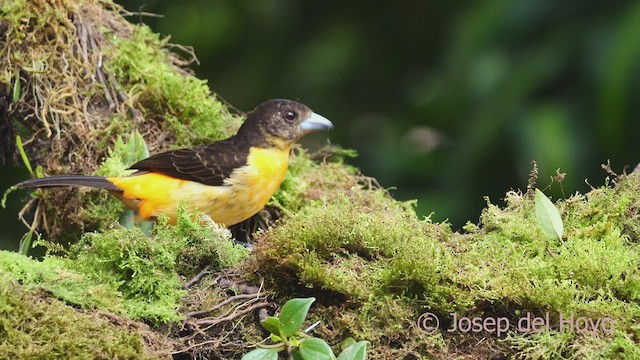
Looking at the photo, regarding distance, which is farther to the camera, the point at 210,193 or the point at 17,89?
the point at 17,89

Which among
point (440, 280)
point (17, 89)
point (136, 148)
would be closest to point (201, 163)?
point (136, 148)

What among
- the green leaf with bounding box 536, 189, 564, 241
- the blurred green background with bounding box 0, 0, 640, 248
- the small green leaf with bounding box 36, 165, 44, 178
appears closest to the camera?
the green leaf with bounding box 536, 189, 564, 241

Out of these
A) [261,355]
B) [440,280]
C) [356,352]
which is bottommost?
[261,355]

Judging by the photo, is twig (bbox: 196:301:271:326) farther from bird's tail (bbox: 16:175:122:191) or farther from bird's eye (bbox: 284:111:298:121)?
bird's eye (bbox: 284:111:298:121)

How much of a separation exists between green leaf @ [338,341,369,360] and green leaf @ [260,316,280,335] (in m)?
0.18

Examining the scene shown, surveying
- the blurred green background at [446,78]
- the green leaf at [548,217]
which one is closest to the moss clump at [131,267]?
the green leaf at [548,217]

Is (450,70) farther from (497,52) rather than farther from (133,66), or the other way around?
(133,66)

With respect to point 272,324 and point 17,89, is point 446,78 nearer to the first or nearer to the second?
point 17,89

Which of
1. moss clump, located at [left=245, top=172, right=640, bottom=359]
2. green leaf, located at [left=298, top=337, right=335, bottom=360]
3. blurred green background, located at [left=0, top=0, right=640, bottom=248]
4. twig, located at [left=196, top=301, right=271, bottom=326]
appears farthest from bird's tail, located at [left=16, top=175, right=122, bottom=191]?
green leaf, located at [left=298, top=337, right=335, bottom=360]

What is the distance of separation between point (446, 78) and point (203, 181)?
8.52 feet

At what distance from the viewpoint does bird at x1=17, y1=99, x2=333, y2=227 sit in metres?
4.06

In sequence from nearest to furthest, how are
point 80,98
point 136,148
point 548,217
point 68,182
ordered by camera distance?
point 548,217, point 68,182, point 136,148, point 80,98

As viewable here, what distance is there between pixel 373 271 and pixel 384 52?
4.37 meters

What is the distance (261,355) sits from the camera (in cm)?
244
